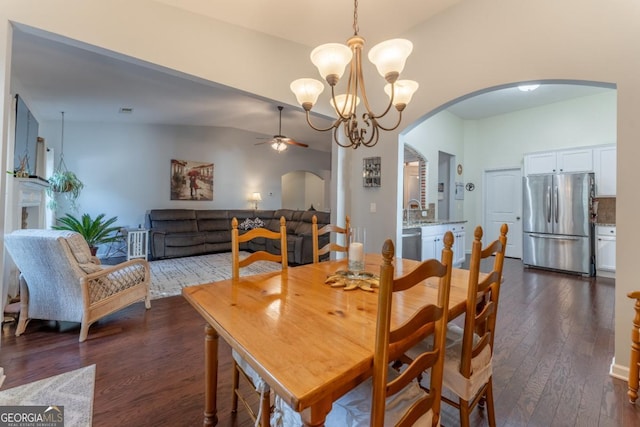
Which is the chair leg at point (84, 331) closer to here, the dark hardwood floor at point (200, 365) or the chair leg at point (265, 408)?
the dark hardwood floor at point (200, 365)

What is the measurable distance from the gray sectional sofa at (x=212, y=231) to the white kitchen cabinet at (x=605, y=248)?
4.40 metres

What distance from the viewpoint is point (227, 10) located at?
8.90 ft

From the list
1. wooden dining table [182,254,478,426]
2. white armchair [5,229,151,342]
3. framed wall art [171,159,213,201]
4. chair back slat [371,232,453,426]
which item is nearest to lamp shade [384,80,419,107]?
wooden dining table [182,254,478,426]

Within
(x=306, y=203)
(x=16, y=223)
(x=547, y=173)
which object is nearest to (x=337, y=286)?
(x=16, y=223)

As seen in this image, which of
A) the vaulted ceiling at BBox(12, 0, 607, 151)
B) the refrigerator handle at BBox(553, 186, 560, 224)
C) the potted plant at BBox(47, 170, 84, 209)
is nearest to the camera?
the vaulted ceiling at BBox(12, 0, 607, 151)

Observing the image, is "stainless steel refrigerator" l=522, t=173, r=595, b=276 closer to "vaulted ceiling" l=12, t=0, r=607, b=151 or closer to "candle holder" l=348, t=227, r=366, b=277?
"vaulted ceiling" l=12, t=0, r=607, b=151

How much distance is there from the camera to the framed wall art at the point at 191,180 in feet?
22.0

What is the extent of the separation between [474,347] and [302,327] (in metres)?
0.83

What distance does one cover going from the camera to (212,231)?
658cm

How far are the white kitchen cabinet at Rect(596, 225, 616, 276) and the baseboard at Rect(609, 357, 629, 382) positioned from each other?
345cm

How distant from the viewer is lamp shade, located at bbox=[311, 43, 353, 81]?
1.70 meters

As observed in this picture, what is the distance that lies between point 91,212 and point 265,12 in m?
5.46

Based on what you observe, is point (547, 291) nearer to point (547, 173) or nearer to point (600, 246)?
point (600, 246)

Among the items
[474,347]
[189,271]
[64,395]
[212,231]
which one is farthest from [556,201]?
[212,231]
